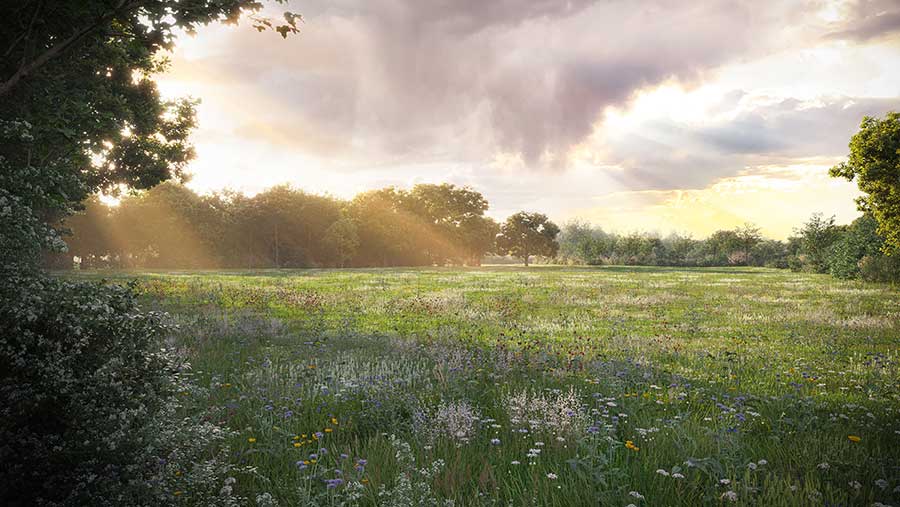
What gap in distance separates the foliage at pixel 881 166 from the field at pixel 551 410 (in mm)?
13946

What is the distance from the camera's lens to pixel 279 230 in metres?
75.4

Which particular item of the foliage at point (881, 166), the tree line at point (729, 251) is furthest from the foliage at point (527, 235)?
the foliage at point (881, 166)

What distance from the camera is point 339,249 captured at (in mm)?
77500

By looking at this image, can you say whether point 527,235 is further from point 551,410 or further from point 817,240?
point 551,410

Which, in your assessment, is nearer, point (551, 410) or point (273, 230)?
point (551, 410)

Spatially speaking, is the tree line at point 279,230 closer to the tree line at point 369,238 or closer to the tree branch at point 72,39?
the tree line at point 369,238

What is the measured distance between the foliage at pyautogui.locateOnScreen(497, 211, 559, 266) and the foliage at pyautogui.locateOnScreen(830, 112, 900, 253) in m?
80.6

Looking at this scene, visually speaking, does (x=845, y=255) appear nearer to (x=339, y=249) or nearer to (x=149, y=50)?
(x=149, y=50)

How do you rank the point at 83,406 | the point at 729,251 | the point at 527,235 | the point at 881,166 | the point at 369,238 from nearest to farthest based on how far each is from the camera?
the point at 83,406, the point at 881,166, the point at 369,238, the point at 729,251, the point at 527,235

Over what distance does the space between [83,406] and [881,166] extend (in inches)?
1315

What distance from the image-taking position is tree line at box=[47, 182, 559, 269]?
6488 centimetres

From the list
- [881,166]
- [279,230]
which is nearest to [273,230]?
[279,230]

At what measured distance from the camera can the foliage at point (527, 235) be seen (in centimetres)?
10625

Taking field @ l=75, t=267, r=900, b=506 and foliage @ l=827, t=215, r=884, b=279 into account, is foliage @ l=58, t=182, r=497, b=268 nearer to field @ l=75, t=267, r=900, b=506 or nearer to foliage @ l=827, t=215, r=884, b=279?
field @ l=75, t=267, r=900, b=506
